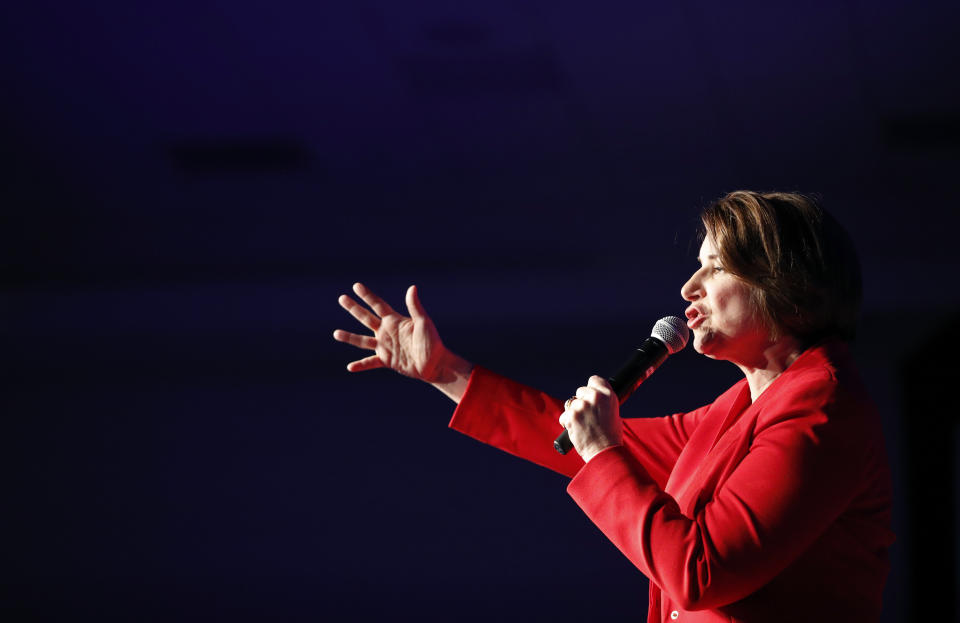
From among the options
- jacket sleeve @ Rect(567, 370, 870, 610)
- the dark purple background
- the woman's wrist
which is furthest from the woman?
the dark purple background

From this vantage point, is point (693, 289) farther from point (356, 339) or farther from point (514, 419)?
point (356, 339)

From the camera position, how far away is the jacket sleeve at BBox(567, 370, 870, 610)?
3.19ft

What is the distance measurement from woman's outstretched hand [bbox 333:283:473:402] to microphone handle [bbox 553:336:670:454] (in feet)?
1.32

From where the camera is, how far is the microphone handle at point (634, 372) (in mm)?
1156

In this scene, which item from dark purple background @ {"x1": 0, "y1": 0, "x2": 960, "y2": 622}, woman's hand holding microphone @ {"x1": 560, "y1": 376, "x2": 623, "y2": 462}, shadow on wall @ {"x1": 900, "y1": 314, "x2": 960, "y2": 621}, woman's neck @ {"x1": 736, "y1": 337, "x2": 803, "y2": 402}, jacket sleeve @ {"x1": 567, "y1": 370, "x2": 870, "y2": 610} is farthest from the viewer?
shadow on wall @ {"x1": 900, "y1": 314, "x2": 960, "y2": 621}

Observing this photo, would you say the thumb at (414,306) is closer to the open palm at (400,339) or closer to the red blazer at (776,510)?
the open palm at (400,339)

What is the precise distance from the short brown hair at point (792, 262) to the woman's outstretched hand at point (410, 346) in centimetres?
57

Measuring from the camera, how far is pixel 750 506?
98 centimetres

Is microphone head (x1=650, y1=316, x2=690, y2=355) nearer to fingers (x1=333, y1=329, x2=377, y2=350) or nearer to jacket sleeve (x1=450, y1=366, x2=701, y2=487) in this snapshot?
jacket sleeve (x1=450, y1=366, x2=701, y2=487)

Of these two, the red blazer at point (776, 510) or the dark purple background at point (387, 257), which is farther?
the dark purple background at point (387, 257)

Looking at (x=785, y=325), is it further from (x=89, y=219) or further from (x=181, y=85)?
(x=89, y=219)

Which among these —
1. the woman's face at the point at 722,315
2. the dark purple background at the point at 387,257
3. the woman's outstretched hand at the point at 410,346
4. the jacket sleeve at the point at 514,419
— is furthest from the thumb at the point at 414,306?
the dark purple background at the point at 387,257

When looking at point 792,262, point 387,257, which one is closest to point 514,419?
point 792,262

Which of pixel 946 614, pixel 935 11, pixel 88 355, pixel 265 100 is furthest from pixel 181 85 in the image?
pixel 946 614
